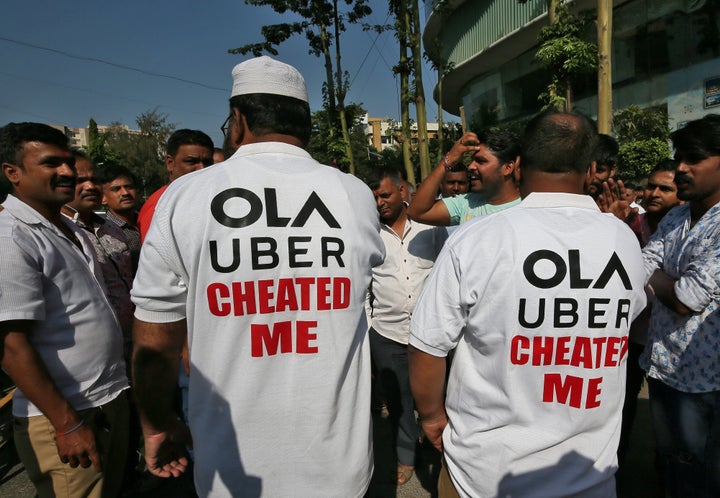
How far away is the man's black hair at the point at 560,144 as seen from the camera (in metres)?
1.53

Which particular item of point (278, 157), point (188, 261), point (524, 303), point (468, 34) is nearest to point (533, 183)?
point (524, 303)

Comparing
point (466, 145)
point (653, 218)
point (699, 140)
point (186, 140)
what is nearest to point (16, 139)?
point (186, 140)

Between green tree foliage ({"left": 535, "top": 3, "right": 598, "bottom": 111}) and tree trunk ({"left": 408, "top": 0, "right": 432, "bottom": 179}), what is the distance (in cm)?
430

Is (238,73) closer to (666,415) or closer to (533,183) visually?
(533,183)

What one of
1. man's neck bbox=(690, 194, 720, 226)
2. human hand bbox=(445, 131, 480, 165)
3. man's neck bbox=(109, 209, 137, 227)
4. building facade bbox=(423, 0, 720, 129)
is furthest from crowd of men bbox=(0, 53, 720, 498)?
building facade bbox=(423, 0, 720, 129)

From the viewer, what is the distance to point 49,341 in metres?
1.80

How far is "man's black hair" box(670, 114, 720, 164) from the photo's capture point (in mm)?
2012

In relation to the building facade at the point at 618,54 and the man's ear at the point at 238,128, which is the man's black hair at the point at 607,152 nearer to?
the man's ear at the point at 238,128

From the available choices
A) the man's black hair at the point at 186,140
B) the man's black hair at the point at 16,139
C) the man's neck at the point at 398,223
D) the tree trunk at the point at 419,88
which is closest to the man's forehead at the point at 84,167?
the man's black hair at the point at 186,140

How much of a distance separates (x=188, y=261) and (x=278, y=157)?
1.53ft

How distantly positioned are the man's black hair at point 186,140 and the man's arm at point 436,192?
5.82 feet

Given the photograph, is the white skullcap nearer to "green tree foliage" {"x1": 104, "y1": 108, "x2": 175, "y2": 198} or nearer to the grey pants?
the grey pants

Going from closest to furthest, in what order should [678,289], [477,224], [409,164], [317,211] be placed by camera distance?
[317,211] < [477,224] < [678,289] < [409,164]

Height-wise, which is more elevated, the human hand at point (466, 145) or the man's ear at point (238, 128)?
the human hand at point (466, 145)
